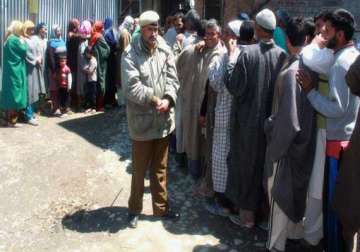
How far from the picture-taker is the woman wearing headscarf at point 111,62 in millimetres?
9859

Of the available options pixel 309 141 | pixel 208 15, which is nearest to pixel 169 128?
pixel 309 141

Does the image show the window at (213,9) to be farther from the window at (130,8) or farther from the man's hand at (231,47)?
the man's hand at (231,47)

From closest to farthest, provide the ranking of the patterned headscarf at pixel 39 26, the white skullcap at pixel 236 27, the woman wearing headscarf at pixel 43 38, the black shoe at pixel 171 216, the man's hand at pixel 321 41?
the man's hand at pixel 321 41
the white skullcap at pixel 236 27
the black shoe at pixel 171 216
the woman wearing headscarf at pixel 43 38
the patterned headscarf at pixel 39 26

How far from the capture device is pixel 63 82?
9305 mm

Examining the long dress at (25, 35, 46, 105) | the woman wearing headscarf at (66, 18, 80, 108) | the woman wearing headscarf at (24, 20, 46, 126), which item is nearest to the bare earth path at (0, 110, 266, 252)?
the woman wearing headscarf at (24, 20, 46, 126)

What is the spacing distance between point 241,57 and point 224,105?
1.98 feet

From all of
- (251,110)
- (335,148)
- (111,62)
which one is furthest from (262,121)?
(111,62)

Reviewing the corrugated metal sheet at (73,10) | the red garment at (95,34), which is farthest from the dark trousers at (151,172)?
the corrugated metal sheet at (73,10)

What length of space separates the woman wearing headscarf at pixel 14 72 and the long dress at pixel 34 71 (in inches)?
8.1

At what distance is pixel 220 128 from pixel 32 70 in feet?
16.5

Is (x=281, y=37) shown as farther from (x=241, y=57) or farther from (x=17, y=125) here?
(x=17, y=125)

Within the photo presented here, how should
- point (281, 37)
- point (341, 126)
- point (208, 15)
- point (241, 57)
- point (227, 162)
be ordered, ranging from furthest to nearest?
point (208, 15) → point (281, 37) → point (227, 162) → point (241, 57) → point (341, 126)

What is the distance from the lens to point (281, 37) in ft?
18.0

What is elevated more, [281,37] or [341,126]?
[281,37]
